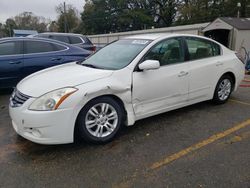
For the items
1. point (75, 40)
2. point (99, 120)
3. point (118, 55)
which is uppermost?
point (75, 40)

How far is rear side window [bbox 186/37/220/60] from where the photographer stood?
4.09 metres

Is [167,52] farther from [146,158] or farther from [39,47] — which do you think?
[39,47]

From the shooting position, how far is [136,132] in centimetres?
353

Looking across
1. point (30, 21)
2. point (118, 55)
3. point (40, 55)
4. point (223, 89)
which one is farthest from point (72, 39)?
point (30, 21)

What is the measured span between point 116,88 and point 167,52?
1.21 metres

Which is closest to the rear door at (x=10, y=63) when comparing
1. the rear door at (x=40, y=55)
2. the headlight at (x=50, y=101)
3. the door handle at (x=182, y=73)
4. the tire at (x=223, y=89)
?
the rear door at (x=40, y=55)

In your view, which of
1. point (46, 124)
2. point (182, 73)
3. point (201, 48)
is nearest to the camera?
point (46, 124)

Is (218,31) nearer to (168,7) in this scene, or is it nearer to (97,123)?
(97,123)

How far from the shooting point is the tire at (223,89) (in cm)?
454

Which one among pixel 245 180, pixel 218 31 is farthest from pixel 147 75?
pixel 218 31

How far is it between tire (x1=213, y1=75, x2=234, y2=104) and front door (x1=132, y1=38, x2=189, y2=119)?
3.12 ft

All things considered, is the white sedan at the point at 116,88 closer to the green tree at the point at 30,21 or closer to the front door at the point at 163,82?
the front door at the point at 163,82

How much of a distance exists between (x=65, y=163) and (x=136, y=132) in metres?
1.20

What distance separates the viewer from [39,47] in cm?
577
